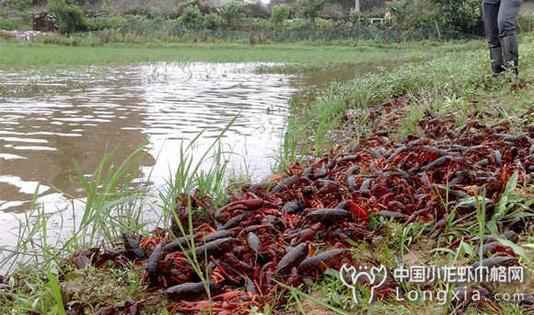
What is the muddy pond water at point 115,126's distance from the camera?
3.99 metres

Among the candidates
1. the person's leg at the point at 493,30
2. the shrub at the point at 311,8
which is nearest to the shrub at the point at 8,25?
the shrub at the point at 311,8

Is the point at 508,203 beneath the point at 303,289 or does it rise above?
above

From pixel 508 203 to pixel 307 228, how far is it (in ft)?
2.70

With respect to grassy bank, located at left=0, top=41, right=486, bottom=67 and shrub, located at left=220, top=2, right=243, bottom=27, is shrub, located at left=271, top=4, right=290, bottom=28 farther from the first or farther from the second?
grassy bank, located at left=0, top=41, right=486, bottom=67

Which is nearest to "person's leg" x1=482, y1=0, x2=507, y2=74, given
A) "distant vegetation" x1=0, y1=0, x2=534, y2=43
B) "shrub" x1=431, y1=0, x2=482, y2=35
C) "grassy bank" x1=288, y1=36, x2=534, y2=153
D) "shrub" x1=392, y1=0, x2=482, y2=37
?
Answer: "grassy bank" x1=288, y1=36, x2=534, y2=153

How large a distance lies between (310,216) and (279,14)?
45.0 meters

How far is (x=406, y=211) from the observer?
2.50m

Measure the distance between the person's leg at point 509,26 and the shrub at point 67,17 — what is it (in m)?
37.8

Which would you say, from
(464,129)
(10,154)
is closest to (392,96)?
(464,129)

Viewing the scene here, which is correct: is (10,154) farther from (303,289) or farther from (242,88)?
(242,88)

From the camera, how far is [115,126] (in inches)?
250

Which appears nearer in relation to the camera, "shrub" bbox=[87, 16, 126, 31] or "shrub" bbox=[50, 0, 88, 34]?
"shrub" bbox=[50, 0, 88, 34]

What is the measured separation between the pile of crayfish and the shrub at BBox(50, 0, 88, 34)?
129 ft

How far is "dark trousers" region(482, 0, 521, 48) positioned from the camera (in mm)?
5555
